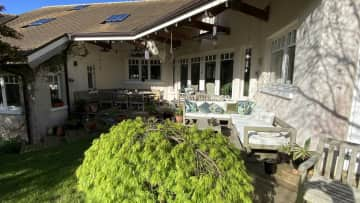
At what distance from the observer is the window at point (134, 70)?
40.2ft

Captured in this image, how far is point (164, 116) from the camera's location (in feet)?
29.2

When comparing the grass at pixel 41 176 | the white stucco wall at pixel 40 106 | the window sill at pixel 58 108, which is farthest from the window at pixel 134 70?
the grass at pixel 41 176

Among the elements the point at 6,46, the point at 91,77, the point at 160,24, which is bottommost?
the point at 91,77

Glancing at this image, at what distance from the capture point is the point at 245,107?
21.3 feet

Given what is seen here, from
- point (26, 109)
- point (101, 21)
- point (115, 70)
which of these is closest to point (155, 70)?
point (115, 70)

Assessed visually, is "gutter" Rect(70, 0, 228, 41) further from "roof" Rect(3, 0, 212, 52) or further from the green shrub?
the green shrub

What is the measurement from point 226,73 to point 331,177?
5.94 metres

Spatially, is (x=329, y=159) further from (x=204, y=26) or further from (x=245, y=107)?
(x=204, y=26)

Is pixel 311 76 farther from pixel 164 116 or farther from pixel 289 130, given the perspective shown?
pixel 164 116

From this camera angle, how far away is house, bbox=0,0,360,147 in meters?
3.20

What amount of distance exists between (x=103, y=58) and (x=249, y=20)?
7.73m

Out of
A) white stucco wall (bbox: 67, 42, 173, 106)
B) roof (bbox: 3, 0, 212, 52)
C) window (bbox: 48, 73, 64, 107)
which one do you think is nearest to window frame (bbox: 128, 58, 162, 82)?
white stucco wall (bbox: 67, 42, 173, 106)

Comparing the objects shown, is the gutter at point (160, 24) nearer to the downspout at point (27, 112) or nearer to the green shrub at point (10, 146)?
the downspout at point (27, 112)

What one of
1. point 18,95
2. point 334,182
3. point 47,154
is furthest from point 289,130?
point 18,95
